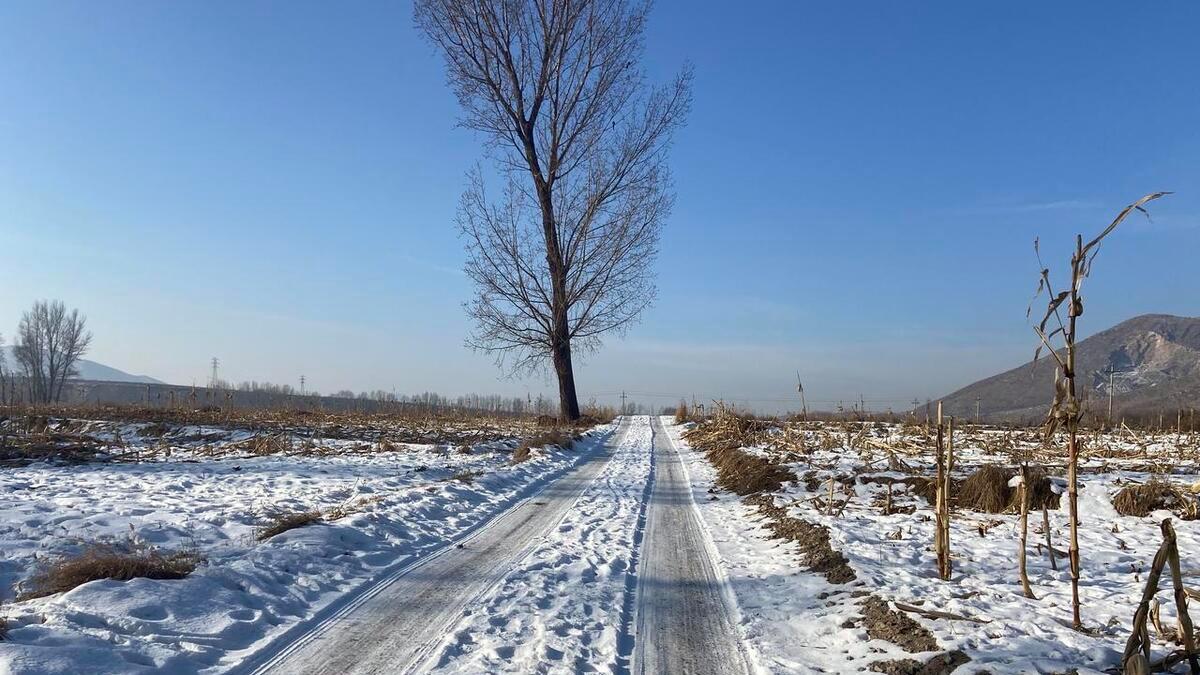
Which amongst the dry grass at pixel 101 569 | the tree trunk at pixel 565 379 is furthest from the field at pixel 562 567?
the tree trunk at pixel 565 379

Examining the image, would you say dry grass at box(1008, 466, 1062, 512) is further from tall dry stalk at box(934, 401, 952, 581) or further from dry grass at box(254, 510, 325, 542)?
dry grass at box(254, 510, 325, 542)

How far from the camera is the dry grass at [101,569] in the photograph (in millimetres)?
5387

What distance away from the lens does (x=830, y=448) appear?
17.5m

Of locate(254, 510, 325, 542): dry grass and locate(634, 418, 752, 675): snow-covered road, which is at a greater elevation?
locate(254, 510, 325, 542): dry grass

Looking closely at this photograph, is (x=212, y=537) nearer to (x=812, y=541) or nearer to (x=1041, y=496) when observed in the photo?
(x=812, y=541)

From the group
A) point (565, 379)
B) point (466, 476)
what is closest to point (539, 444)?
point (466, 476)

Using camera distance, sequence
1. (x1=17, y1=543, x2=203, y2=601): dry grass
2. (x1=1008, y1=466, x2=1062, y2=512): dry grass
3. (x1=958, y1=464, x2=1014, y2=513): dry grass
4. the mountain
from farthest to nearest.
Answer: the mountain
(x1=958, y1=464, x2=1014, y2=513): dry grass
(x1=1008, y1=466, x2=1062, y2=512): dry grass
(x1=17, y1=543, x2=203, y2=601): dry grass

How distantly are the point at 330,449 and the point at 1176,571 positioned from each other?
17285mm

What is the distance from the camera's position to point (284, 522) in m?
8.05

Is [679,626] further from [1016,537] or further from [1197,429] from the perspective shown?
[1197,429]

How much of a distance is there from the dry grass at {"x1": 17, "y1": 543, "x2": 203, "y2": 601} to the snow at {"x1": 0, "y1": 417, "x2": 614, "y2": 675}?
0.18m

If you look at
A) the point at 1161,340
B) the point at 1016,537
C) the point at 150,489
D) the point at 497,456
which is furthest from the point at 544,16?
the point at 1161,340

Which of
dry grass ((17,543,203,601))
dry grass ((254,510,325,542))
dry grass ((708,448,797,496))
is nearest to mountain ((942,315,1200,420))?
dry grass ((708,448,797,496))

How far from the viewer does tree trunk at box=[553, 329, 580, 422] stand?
2977 cm
